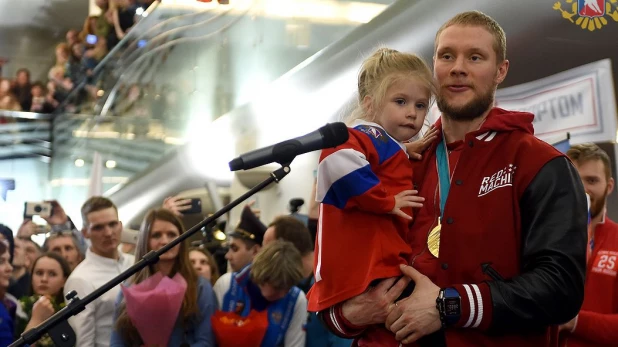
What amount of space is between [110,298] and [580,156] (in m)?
2.23

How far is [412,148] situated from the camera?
2338mm

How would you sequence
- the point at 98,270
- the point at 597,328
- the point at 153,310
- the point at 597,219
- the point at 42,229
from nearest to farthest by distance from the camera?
the point at 597,328 < the point at 597,219 < the point at 153,310 < the point at 98,270 < the point at 42,229

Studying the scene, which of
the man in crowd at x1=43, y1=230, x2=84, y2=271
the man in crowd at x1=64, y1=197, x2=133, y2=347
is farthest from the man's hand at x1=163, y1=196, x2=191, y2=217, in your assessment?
the man in crowd at x1=43, y1=230, x2=84, y2=271

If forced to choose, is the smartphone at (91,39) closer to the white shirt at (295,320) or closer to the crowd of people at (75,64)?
the crowd of people at (75,64)

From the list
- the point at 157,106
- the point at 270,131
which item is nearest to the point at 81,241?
the point at 270,131

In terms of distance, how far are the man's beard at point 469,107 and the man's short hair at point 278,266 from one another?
2100 millimetres

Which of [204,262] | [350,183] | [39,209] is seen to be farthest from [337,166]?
[39,209]

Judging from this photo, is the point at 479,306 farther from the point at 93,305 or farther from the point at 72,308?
the point at 93,305

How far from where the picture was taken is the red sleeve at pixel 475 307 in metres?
1.95

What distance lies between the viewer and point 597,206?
3.42 m

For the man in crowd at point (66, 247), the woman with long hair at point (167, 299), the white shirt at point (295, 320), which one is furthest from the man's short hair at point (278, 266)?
the man in crowd at point (66, 247)

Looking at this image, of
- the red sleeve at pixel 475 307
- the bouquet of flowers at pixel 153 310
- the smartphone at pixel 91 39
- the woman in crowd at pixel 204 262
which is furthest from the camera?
the smartphone at pixel 91 39

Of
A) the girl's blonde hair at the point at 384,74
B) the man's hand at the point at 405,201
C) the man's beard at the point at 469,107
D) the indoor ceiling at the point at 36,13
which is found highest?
the indoor ceiling at the point at 36,13

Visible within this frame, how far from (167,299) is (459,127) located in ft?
6.79
